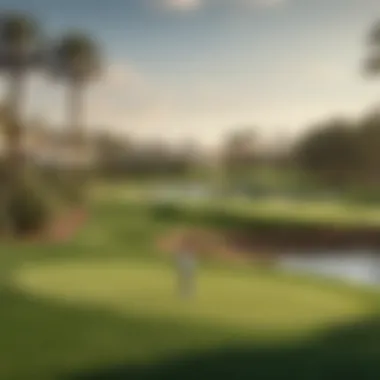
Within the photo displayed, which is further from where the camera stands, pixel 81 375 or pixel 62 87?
pixel 62 87

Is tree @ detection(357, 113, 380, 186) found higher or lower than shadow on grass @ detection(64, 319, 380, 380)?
→ higher

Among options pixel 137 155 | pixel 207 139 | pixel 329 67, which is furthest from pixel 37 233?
pixel 329 67

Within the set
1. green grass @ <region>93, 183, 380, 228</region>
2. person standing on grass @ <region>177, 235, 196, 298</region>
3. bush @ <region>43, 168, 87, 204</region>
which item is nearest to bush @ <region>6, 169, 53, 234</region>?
bush @ <region>43, 168, 87, 204</region>

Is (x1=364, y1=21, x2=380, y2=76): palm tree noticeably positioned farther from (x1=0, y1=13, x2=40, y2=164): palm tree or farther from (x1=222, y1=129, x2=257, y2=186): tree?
(x1=0, y1=13, x2=40, y2=164): palm tree

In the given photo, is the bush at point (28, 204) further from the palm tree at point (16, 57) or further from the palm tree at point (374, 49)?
the palm tree at point (374, 49)

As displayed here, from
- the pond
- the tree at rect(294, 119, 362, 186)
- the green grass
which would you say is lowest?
the pond

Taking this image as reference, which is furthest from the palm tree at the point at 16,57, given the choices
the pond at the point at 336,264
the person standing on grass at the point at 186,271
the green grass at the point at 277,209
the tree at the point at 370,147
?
the tree at the point at 370,147

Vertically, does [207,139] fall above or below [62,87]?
below

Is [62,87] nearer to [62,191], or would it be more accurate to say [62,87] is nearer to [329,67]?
[62,191]
